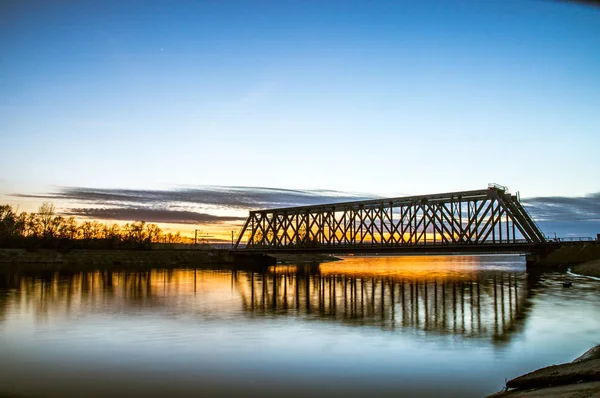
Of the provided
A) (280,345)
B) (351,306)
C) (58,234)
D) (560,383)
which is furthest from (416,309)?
(58,234)

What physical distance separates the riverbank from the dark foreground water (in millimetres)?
841

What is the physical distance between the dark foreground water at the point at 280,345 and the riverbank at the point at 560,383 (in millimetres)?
841

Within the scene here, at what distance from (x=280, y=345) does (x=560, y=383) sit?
10.7 metres

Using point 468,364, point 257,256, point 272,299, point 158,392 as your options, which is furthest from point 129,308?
point 257,256

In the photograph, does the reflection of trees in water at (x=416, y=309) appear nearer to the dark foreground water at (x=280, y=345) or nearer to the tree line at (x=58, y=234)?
the dark foreground water at (x=280, y=345)

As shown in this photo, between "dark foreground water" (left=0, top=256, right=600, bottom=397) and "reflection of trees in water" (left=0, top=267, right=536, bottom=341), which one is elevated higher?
"dark foreground water" (left=0, top=256, right=600, bottom=397)

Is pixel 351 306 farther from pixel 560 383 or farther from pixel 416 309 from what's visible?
pixel 560 383

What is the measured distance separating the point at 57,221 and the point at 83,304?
129 metres

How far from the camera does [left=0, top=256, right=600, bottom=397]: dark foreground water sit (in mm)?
14514

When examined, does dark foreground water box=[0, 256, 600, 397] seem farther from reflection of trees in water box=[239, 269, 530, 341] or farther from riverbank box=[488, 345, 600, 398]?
riverbank box=[488, 345, 600, 398]

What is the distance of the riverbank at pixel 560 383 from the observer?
1134 cm

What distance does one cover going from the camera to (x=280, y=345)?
20406 millimetres

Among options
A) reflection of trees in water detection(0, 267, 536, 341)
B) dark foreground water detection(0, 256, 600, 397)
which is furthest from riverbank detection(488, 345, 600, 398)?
reflection of trees in water detection(0, 267, 536, 341)

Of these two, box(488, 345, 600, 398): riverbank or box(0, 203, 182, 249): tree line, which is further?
box(0, 203, 182, 249): tree line
